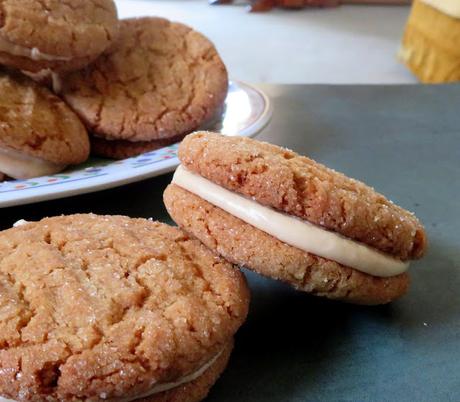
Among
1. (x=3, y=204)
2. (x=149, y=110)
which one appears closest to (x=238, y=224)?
(x=3, y=204)

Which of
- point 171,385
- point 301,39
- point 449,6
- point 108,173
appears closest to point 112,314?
point 171,385

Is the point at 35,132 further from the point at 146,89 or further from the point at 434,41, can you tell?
the point at 434,41

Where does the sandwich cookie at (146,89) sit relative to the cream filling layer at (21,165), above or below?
above

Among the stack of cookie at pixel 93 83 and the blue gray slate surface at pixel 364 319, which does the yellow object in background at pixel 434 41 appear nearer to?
the blue gray slate surface at pixel 364 319

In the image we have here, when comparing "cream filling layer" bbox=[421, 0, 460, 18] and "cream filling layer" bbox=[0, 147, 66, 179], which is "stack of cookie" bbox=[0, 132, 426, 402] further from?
"cream filling layer" bbox=[421, 0, 460, 18]

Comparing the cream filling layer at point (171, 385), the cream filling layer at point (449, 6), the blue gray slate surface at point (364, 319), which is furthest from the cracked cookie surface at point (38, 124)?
the cream filling layer at point (449, 6)

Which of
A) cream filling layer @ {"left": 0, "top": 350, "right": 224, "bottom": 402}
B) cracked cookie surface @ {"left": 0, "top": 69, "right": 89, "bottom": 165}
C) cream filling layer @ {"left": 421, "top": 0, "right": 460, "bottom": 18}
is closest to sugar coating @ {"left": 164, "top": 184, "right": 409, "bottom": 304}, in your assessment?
cream filling layer @ {"left": 0, "top": 350, "right": 224, "bottom": 402}

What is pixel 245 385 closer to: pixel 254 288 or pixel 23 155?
pixel 254 288
